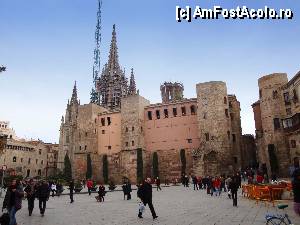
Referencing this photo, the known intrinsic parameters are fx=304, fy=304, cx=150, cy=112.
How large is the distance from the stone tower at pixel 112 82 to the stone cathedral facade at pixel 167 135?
2040 cm

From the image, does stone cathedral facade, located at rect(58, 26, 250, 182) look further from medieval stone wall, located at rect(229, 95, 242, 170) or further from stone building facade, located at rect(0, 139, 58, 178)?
stone building facade, located at rect(0, 139, 58, 178)

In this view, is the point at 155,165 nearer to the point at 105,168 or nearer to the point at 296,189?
the point at 105,168

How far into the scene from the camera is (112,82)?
7331cm

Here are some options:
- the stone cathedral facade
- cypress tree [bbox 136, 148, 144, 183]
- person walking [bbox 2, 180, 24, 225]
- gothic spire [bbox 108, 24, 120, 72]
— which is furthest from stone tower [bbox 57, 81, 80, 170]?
person walking [bbox 2, 180, 24, 225]

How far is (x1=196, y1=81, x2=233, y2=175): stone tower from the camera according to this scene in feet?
128

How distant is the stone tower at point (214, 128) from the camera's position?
1538 inches

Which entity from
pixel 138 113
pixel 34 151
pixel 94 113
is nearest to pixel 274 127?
pixel 138 113

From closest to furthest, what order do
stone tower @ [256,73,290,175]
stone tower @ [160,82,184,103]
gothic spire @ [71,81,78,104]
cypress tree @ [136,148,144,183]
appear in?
1. stone tower @ [256,73,290,175]
2. cypress tree @ [136,148,144,183]
3. stone tower @ [160,82,184,103]
4. gothic spire @ [71,81,78,104]

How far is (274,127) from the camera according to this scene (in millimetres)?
34844

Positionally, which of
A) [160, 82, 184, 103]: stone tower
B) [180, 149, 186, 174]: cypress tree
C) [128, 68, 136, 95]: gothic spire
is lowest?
[180, 149, 186, 174]: cypress tree

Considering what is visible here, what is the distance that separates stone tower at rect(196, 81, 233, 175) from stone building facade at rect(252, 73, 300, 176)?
15.5ft

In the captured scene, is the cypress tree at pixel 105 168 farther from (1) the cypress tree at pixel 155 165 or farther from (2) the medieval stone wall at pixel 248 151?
(2) the medieval stone wall at pixel 248 151

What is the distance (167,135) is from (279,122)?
15.9 metres

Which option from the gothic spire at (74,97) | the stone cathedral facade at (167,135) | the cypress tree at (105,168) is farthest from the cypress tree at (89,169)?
the gothic spire at (74,97)
